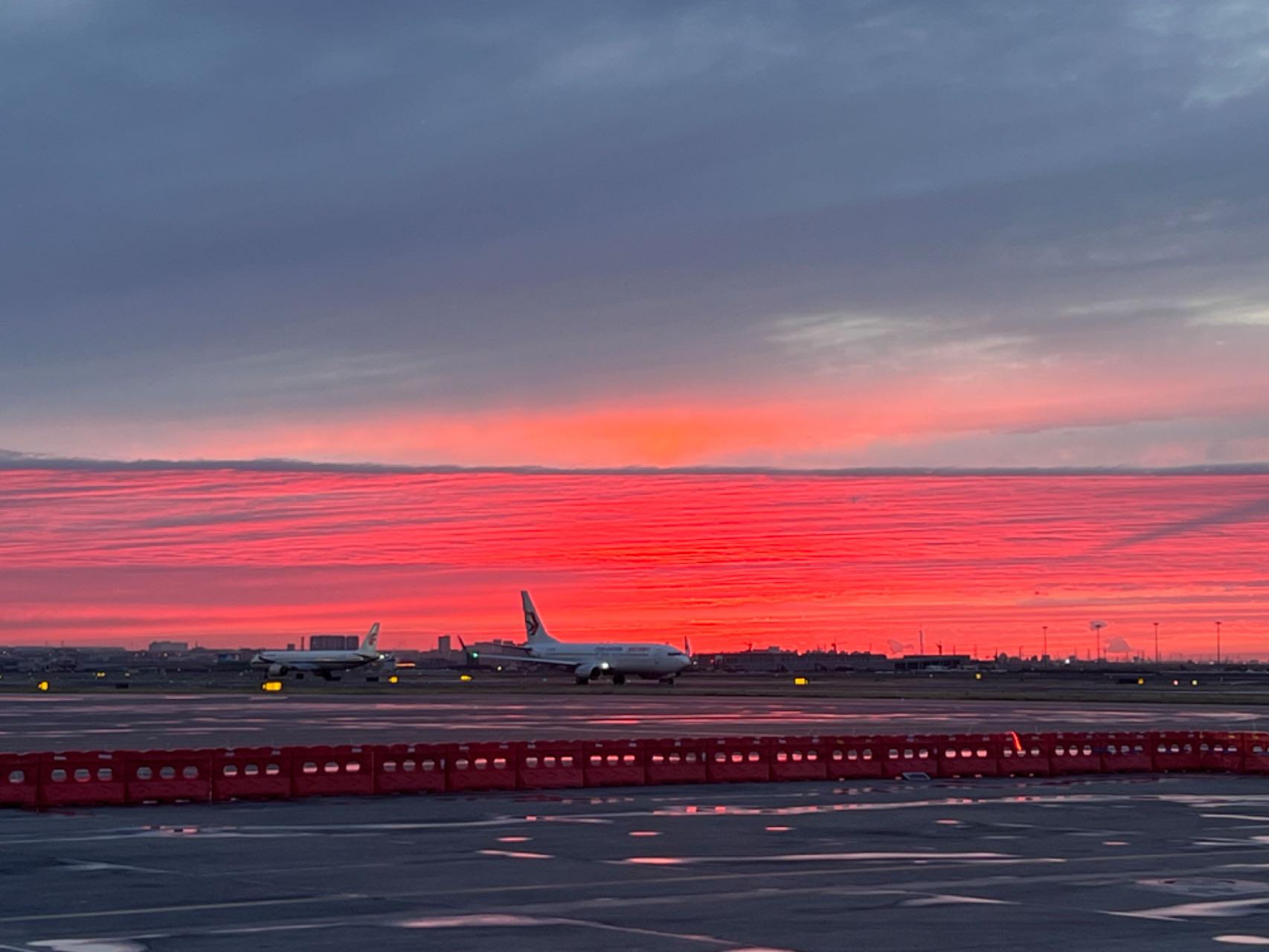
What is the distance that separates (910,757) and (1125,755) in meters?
5.76

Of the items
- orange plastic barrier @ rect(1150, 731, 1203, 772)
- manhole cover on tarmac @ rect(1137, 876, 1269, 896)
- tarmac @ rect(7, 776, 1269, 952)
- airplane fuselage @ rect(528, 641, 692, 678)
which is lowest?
manhole cover on tarmac @ rect(1137, 876, 1269, 896)

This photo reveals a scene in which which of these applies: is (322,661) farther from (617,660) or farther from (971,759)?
(971,759)

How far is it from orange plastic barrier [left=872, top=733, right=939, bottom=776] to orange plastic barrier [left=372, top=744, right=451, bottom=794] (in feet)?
33.1

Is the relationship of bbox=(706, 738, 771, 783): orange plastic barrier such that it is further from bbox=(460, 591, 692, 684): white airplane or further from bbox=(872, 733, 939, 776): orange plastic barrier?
bbox=(460, 591, 692, 684): white airplane

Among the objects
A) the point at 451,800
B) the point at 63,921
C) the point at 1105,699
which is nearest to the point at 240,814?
the point at 451,800

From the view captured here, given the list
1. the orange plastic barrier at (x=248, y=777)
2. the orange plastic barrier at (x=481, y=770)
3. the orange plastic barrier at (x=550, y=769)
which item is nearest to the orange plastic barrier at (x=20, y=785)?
the orange plastic barrier at (x=248, y=777)

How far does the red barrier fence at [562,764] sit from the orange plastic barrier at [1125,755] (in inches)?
1.6

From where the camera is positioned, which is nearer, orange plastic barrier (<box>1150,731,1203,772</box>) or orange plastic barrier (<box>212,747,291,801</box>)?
orange plastic barrier (<box>212,747,291,801</box>)

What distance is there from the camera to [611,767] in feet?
113

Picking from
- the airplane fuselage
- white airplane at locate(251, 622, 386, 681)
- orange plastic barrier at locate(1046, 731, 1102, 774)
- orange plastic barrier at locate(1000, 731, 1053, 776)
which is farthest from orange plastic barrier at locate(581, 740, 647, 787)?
A: white airplane at locate(251, 622, 386, 681)

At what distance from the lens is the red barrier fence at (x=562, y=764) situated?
1182 inches

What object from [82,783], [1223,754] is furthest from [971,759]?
[82,783]

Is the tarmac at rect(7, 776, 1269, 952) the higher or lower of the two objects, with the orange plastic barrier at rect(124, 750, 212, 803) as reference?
lower

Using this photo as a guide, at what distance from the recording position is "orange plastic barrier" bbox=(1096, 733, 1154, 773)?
39750 millimetres
